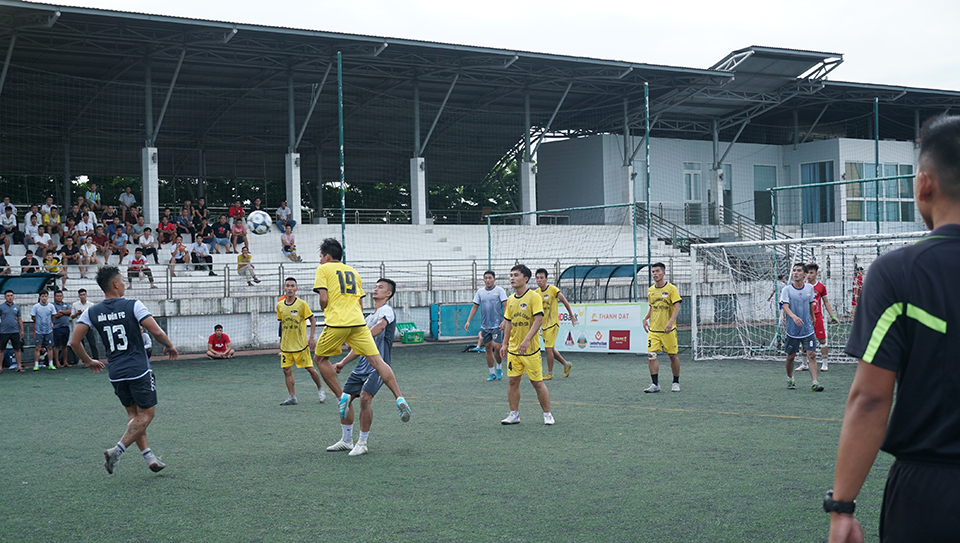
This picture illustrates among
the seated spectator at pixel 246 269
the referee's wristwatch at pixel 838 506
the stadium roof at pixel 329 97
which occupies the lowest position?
the referee's wristwatch at pixel 838 506

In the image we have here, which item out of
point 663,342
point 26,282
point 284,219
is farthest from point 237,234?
point 663,342

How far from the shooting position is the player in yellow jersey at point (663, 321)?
13102 mm

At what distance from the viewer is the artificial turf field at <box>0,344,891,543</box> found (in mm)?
5559

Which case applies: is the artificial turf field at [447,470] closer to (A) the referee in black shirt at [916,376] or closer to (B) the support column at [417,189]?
(A) the referee in black shirt at [916,376]

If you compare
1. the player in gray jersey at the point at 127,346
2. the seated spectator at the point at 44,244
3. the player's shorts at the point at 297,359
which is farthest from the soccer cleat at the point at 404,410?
the seated spectator at the point at 44,244

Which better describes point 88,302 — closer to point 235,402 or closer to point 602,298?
point 235,402

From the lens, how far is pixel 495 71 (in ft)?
105

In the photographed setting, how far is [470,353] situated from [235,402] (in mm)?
9119

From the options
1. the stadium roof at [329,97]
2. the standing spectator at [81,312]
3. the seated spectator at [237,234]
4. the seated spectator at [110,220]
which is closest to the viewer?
the standing spectator at [81,312]

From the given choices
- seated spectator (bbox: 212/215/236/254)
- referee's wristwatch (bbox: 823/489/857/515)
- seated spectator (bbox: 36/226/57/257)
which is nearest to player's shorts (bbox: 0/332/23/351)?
seated spectator (bbox: 36/226/57/257)

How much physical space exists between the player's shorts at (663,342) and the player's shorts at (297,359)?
5207 millimetres

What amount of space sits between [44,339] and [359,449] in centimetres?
1399

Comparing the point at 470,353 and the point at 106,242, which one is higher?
the point at 106,242

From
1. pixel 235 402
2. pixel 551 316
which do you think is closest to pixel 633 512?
pixel 235 402
